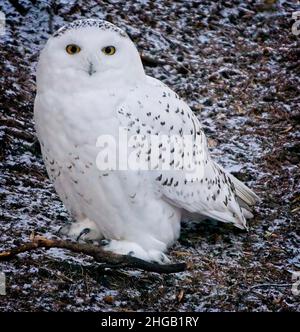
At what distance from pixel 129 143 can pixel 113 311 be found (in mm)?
900

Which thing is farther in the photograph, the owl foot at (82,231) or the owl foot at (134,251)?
the owl foot at (82,231)

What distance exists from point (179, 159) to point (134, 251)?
0.59 m

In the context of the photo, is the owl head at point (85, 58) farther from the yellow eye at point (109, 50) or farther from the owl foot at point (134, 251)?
the owl foot at point (134, 251)

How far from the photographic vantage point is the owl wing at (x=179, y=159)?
182 inches

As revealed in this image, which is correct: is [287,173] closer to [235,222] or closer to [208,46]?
[235,222]

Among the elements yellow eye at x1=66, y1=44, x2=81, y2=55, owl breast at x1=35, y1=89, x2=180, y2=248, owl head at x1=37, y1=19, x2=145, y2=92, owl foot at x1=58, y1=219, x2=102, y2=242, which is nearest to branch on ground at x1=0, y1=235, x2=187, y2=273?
owl breast at x1=35, y1=89, x2=180, y2=248

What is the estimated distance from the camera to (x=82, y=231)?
200 inches

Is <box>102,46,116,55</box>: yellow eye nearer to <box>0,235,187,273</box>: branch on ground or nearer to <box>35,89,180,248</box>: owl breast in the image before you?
<box>35,89,180,248</box>: owl breast

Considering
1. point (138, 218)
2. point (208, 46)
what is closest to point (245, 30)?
point (208, 46)

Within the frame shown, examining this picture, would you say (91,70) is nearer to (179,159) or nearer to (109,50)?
(109,50)

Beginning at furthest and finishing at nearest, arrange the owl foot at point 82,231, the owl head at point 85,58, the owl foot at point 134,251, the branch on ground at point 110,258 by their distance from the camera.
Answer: the owl foot at point 82,231 → the owl foot at point 134,251 → the branch on ground at point 110,258 → the owl head at point 85,58

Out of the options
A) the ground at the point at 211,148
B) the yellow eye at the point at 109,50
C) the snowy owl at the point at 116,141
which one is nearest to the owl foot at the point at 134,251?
the snowy owl at the point at 116,141

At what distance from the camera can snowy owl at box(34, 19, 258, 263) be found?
447cm
